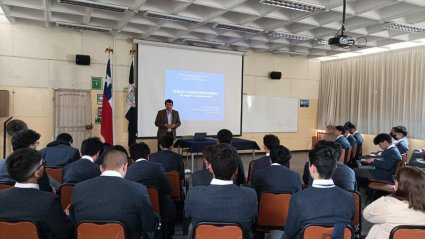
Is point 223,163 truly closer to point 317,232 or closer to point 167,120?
point 317,232

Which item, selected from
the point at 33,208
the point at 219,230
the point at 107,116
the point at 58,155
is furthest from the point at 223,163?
the point at 107,116

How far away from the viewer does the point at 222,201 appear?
208 cm

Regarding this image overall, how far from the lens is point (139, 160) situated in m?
3.23

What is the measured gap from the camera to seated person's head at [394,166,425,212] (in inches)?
76.9

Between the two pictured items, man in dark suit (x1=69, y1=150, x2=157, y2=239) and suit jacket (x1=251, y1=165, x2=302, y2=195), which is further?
suit jacket (x1=251, y1=165, x2=302, y2=195)

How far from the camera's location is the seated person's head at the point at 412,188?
76.9 inches

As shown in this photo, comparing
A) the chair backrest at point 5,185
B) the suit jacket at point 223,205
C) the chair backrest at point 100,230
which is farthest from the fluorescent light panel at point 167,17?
the chair backrest at point 100,230

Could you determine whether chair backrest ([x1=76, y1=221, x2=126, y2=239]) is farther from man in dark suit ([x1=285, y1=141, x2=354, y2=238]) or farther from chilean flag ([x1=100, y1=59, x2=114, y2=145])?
chilean flag ([x1=100, y1=59, x2=114, y2=145])

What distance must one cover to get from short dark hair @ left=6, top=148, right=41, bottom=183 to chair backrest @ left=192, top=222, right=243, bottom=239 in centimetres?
113

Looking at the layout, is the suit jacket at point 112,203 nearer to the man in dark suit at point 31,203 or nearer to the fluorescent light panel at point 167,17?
the man in dark suit at point 31,203

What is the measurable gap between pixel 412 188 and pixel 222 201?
1.22m

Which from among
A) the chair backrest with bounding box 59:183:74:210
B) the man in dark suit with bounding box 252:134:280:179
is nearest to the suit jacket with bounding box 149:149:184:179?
the man in dark suit with bounding box 252:134:280:179

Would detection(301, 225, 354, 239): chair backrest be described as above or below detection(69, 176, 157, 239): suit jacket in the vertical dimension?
below

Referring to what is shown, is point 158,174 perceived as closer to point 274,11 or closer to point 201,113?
point 274,11
